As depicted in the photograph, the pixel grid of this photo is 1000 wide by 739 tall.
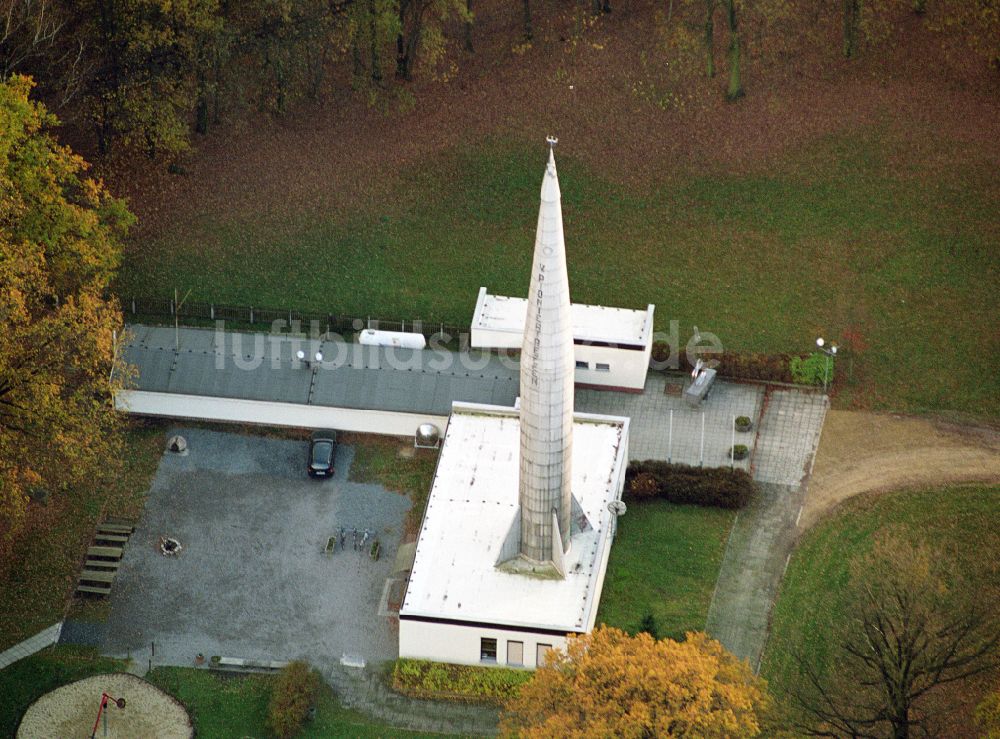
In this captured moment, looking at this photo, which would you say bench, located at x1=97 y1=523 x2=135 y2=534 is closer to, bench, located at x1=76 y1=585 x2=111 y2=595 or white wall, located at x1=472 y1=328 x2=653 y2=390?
bench, located at x1=76 y1=585 x2=111 y2=595

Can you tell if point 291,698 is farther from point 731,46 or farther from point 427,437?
point 731,46

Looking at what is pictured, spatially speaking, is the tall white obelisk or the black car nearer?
the tall white obelisk

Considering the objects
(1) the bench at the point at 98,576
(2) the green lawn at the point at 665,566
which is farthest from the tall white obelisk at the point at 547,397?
(1) the bench at the point at 98,576

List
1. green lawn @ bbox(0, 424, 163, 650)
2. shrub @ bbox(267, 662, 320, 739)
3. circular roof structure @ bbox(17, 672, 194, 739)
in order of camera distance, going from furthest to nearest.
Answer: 1. green lawn @ bbox(0, 424, 163, 650)
2. shrub @ bbox(267, 662, 320, 739)
3. circular roof structure @ bbox(17, 672, 194, 739)

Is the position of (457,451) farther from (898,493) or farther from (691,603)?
(898,493)

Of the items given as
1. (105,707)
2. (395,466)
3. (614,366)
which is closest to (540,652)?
(395,466)

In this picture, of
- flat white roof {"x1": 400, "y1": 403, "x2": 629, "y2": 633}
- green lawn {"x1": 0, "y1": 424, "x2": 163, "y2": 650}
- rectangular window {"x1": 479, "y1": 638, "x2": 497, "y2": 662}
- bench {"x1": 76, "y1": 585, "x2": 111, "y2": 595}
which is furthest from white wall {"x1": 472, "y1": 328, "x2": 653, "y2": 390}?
bench {"x1": 76, "y1": 585, "x2": 111, "y2": 595}

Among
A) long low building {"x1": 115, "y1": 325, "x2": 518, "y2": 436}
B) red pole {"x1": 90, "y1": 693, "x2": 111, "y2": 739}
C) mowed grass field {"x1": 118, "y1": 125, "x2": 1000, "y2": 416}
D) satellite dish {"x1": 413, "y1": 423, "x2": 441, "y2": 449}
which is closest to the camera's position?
red pole {"x1": 90, "y1": 693, "x2": 111, "y2": 739}
